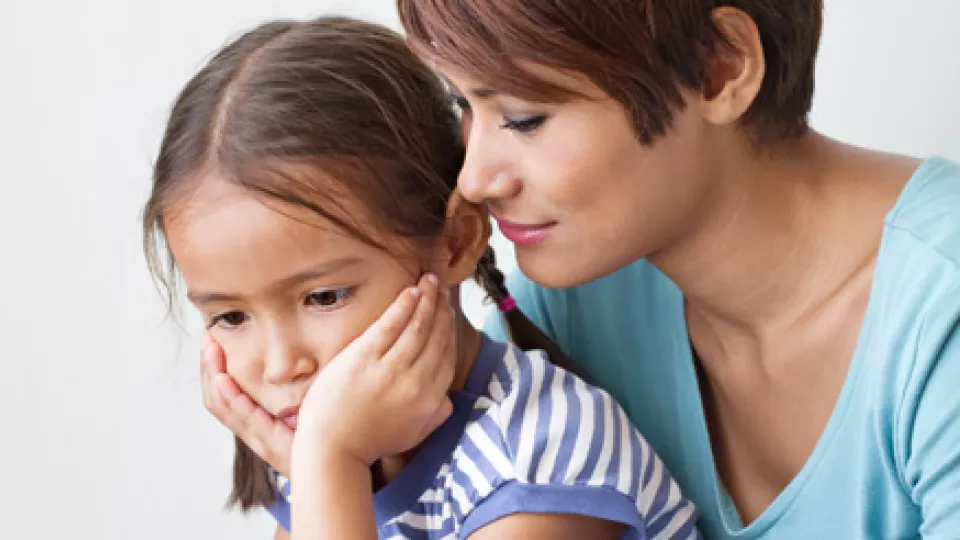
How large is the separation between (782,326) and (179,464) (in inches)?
44.9

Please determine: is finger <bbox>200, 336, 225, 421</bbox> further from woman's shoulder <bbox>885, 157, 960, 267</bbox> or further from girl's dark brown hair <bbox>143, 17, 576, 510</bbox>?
woman's shoulder <bbox>885, 157, 960, 267</bbox>

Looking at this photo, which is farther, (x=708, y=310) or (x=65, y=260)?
(x=65, y=260)

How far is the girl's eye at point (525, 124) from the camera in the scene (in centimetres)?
113

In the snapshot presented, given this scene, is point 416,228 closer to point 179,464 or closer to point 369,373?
point 369,373

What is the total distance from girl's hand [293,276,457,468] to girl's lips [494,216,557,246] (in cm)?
10

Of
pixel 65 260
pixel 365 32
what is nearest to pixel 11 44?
pixel 65 260

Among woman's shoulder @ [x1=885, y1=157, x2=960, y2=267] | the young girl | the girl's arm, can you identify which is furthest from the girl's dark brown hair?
woman's shoulder @ [x1=885, y1=157, x2=960, y2=267]

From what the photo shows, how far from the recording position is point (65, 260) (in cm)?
204

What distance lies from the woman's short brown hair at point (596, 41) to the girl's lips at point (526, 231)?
12 centimetres

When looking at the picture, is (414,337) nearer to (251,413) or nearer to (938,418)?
(251,413)

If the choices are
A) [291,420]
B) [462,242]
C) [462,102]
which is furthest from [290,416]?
[462,102]

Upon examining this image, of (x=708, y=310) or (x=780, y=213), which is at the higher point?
(x=780, y=213)

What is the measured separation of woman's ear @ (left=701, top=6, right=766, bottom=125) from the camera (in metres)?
1.15

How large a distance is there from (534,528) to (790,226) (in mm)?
382
